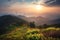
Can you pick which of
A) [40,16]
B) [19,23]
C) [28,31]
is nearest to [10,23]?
[19,23]

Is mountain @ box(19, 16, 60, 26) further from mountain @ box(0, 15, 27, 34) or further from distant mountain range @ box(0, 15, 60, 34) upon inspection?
mountain @ box(0, 15, 27, 34)

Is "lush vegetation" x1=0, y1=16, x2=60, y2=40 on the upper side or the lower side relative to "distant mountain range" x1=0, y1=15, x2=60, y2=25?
lower

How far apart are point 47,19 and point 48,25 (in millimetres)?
136

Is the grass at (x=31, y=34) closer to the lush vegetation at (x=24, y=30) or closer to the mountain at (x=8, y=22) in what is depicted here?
the lush vegetation at (x=24, y=30)

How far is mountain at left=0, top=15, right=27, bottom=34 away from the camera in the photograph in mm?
3436

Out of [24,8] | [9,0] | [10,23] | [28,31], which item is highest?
[9,0]

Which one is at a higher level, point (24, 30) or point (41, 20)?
point (41, 20)

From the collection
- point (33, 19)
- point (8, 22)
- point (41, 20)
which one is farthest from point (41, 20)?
point (8, 22)

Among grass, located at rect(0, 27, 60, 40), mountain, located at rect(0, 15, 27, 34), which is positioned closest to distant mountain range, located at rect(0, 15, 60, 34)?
mountain, located at rect(0, 15, 27, 34)

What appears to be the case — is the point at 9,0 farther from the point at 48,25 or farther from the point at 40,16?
the point at 48,25

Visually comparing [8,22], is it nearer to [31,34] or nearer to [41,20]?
[31,34]

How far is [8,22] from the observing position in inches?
136

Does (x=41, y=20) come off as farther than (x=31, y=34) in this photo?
Yes

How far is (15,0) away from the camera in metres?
3.49
